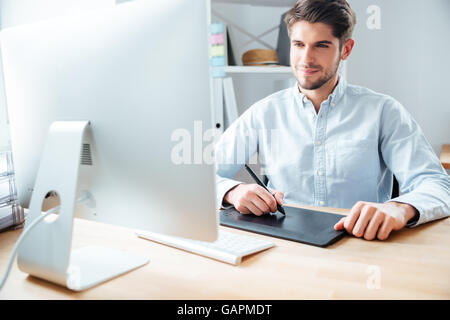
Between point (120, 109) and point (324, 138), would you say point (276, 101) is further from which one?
point (120, 109)

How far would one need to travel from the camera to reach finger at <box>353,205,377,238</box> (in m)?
0.87

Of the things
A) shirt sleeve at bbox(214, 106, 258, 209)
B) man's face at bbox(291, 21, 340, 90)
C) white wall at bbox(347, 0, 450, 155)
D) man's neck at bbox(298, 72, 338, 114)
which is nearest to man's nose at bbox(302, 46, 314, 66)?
man's face at bbox(291, 21, 340, 90)

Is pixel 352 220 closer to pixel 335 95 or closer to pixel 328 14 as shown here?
pixel 335 95

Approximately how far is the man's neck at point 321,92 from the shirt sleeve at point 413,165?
8.3 inches

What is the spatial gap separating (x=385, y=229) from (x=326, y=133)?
0.64 metres

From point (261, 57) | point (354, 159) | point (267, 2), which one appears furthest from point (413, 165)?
point (267, 2)

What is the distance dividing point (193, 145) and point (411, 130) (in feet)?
3.32

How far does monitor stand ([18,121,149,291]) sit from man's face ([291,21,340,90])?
0.99m

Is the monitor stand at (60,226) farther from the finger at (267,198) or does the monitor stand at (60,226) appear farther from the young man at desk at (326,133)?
the young man at desk at (326,133)

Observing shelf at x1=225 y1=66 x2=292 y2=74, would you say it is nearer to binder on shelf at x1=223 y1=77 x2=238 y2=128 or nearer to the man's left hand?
binder on shelf at x1=223 y1=77 x2=238 y2=128

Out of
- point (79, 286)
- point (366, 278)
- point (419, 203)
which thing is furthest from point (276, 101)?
point (79, 286)

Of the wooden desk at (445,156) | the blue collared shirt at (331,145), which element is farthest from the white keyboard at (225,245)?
the wooden desk at (445,156)

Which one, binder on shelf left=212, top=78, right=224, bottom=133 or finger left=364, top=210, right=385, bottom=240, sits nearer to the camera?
finger left=364, top=210, right=385, bottom=240

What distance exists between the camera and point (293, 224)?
95cm
